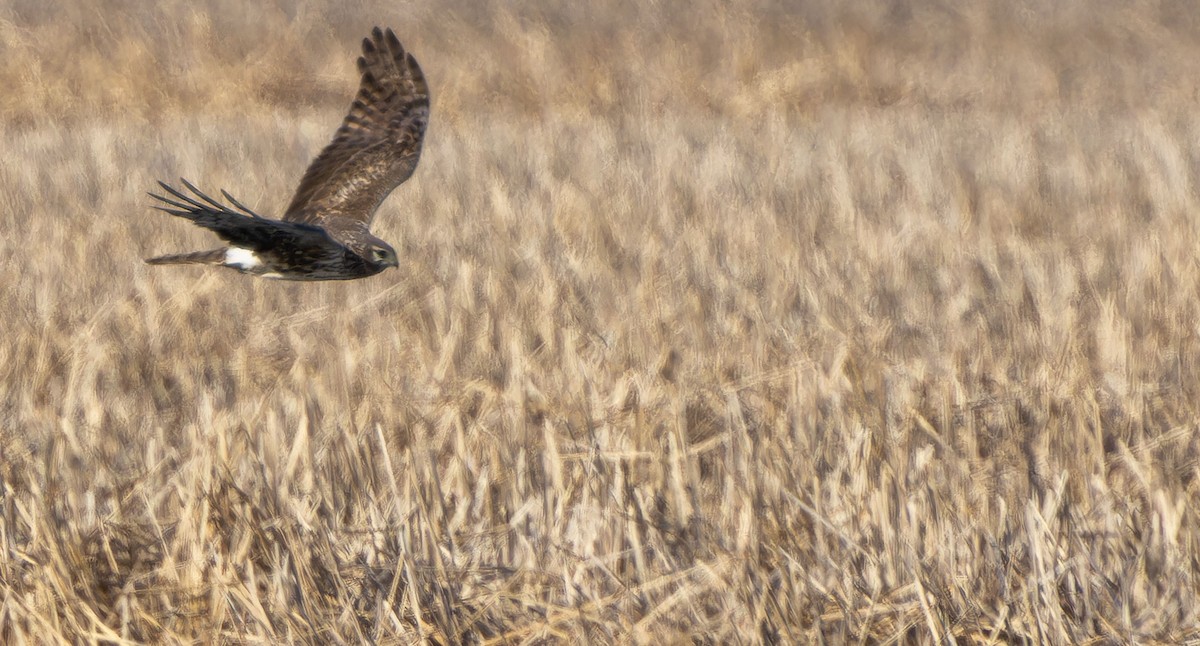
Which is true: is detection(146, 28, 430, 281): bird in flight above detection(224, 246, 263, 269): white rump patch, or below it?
above

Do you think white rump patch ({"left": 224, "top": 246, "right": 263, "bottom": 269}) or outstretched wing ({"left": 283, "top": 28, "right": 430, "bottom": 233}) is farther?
outstretched wing ({"left": 283, "top": 28, "right": 430, "bottom": 233})

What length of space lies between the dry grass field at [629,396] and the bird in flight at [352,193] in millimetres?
328

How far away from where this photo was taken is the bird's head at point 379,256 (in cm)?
430

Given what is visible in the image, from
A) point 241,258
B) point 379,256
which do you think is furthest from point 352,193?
point 241,258

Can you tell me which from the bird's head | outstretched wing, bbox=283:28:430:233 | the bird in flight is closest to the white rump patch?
the bird in flight

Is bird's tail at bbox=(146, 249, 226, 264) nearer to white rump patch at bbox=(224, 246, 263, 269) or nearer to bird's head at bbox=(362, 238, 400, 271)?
white rump patch at bbox=(224, 246, 263, 269)

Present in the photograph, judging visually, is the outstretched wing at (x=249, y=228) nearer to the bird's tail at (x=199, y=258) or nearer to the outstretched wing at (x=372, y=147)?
the bird's tail at (x=199, y=258)

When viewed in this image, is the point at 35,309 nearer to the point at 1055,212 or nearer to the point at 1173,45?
the point at 1055,212

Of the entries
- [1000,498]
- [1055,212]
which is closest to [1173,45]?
[1055,212]

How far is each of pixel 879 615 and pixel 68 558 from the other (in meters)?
1.44

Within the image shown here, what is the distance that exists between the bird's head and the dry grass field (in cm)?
31

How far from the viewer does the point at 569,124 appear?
10.9 m

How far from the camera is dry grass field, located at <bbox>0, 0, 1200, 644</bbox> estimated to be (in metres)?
2.81

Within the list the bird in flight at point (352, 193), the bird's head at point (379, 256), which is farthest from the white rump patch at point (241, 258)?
the bird's head at point (379, 256)
